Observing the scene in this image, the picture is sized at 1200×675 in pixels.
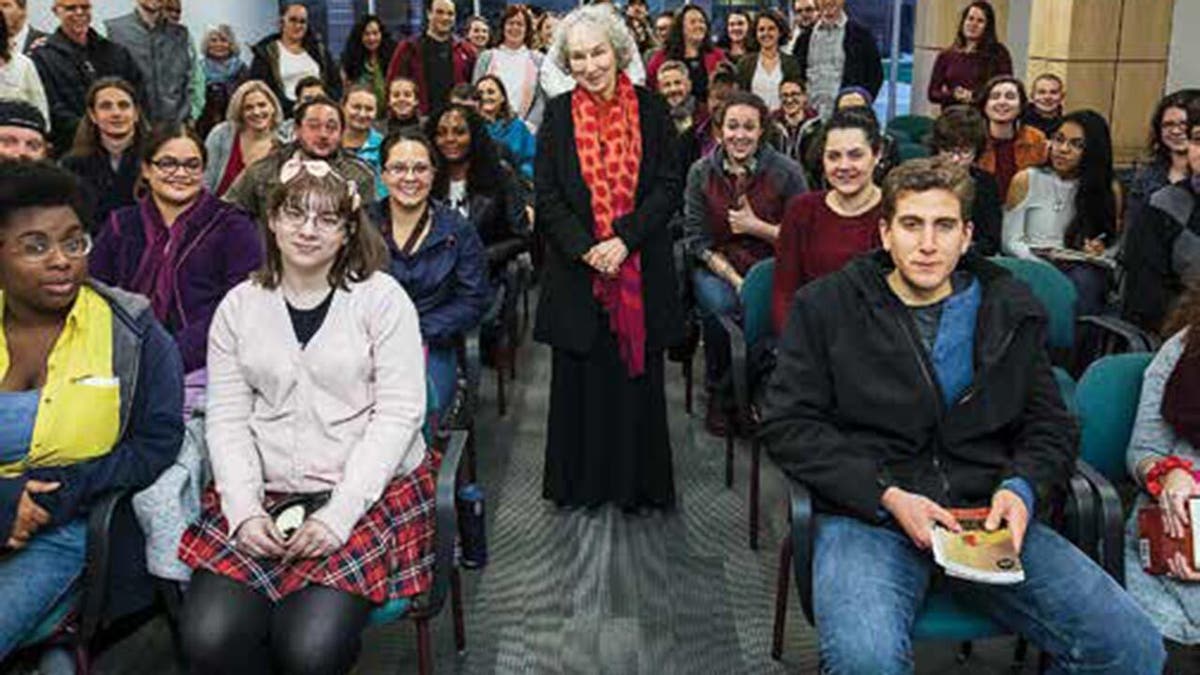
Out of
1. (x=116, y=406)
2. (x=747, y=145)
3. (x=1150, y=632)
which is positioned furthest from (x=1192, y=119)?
(x=116, y=406)

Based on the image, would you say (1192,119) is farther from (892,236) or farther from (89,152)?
(89,152)

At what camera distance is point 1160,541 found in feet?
7.78

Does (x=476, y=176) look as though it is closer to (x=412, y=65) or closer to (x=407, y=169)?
(x=407, y=169)

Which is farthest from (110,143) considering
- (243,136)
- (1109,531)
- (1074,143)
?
(1074,143)

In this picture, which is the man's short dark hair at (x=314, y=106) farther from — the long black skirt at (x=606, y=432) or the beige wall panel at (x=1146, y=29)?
the beige wall panel at (x=1146, y=29)

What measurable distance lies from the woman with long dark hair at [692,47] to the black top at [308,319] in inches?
206

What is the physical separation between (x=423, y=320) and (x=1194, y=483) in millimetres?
2321

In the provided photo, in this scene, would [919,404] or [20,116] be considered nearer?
[919,404]

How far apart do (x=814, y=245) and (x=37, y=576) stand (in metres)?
2.45

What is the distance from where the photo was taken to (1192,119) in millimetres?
4227

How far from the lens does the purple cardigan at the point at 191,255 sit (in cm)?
320

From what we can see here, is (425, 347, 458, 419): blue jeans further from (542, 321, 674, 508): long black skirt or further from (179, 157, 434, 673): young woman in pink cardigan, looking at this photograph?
(179, 157, 434, 673): young woman in pink cardigan

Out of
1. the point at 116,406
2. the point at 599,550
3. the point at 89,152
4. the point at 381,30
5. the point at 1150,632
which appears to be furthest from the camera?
the point at 381,30

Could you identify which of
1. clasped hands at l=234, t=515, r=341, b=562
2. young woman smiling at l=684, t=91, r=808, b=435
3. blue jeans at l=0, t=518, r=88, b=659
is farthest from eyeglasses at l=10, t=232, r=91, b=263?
young woman smiling at l=684, t=91, r=808, b=435
